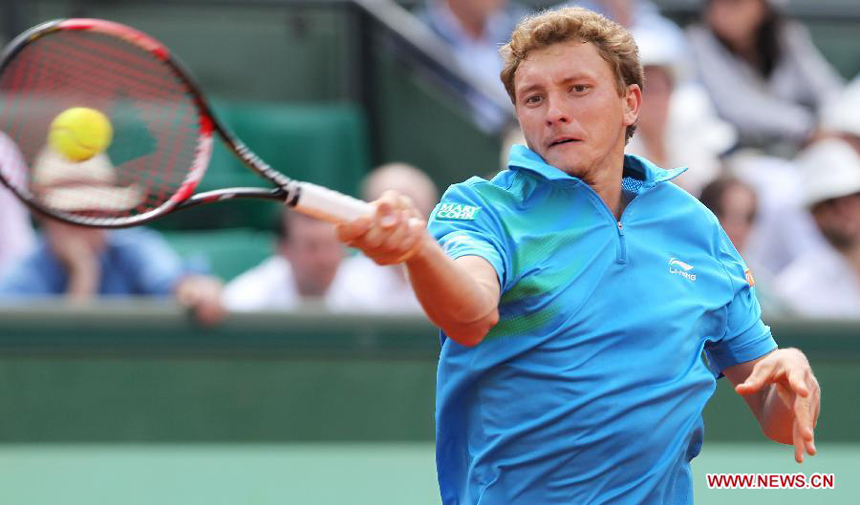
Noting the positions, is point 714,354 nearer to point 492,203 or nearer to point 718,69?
point 492,203

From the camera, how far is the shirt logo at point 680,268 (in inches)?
91.5

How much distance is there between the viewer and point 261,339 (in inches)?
168

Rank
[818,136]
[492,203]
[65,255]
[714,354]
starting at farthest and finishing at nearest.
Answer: [818,136] < [65,255] < [714,354] < [492,203]

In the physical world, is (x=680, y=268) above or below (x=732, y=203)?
above

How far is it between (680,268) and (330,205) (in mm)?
619

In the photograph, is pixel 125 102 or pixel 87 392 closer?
pixel 87 392

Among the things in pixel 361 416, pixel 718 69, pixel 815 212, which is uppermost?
pixel 718 69

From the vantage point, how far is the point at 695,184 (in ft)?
17.8

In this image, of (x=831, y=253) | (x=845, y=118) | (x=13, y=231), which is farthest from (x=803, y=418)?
(x=845, y=118)

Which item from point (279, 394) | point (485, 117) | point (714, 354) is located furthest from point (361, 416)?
point (485, 117)

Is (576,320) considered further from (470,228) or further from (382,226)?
(382,226)

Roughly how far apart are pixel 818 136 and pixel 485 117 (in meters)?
1.47

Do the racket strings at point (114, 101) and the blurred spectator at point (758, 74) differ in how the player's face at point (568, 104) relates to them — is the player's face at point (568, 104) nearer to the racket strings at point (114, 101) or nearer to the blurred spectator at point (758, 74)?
the racket strings at point (114, 101)

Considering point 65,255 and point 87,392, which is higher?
point 65,255
